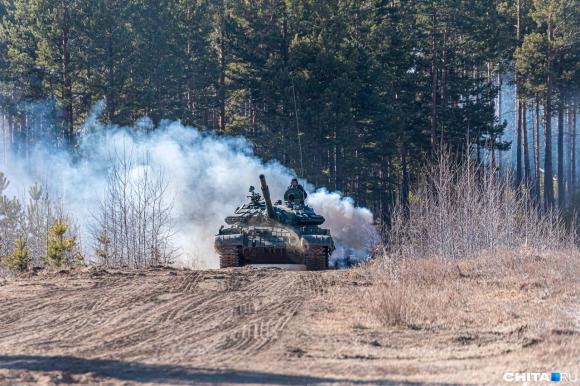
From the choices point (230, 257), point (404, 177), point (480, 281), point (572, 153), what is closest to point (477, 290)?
point (480, 281)

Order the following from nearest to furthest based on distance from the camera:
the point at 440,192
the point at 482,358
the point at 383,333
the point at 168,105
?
the point at 482,358 → the point at 383,333 → the point at 440,192 → the point at 168,105

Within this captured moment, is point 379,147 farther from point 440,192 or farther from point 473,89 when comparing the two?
point 440,192

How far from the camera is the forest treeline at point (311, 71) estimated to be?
44.8 m

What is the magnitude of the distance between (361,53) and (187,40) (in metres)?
9.55

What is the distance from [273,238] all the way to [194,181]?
42.1ft

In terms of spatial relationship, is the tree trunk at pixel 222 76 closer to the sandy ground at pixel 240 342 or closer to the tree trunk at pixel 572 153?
the tree trunk at pixel 572 153

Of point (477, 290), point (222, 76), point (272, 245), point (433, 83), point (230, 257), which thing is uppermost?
point (222, 76)

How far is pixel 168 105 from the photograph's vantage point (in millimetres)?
46688

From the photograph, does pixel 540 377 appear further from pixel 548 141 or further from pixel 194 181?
pixel 548 141

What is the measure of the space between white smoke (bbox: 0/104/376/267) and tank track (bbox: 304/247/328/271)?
8.88m

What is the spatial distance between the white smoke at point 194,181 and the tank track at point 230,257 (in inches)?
320

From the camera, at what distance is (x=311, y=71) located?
146ft

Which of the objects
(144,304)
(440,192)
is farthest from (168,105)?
(144,304)

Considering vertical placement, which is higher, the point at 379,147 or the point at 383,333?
the point at 379,147
